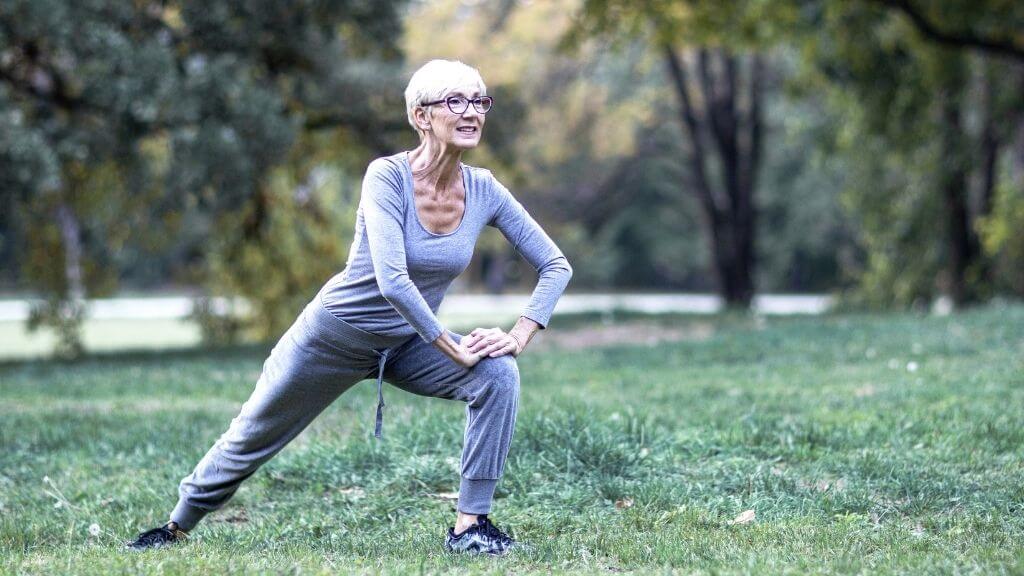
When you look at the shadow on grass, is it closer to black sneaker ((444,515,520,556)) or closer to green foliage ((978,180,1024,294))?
black sneaker ((444,515,520,556))

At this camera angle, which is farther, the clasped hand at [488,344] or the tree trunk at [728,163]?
the tree trunk at [728,163]

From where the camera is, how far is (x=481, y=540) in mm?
4648

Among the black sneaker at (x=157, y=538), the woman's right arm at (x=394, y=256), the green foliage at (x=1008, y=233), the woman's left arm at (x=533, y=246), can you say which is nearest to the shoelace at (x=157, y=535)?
the black sneaker at (x=157, y=538)

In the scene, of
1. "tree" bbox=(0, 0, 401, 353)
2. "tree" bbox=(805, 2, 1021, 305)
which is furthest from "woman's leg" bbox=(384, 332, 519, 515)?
"tree" bbox=(805, 2, 1021, 305)

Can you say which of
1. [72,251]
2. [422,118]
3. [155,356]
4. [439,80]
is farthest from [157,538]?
[72,251]

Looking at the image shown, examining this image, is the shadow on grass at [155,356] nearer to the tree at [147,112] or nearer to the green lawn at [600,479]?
the tree at [147,112]

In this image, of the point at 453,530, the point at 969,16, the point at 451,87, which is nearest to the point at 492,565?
the point at 453,530

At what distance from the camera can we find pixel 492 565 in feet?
14.6

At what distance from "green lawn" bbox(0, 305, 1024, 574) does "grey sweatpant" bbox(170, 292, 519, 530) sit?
348 mm

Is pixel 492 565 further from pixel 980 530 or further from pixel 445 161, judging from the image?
pixel 980 530

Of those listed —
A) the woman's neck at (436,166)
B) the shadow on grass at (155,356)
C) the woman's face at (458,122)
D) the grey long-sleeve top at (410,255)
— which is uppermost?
A: the woman's face at (458,122)

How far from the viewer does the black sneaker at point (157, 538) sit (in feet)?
16.3

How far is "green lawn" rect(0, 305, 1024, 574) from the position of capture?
4.62 metres

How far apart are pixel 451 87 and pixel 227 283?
1430 cm
